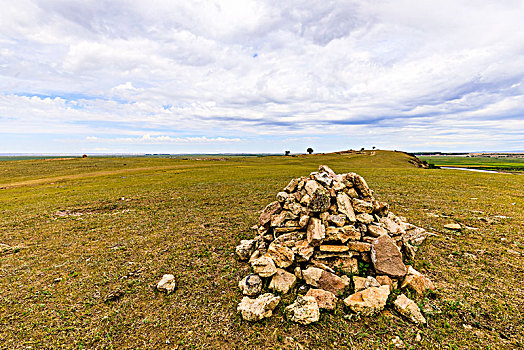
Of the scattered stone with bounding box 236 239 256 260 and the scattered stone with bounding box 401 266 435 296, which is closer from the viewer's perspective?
the scattered stone with bounding box 401 266 435 296

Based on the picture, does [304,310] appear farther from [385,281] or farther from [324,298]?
[385,281]

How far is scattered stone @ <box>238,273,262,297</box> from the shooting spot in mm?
9008

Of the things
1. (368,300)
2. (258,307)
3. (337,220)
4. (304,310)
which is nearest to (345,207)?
(337,220)

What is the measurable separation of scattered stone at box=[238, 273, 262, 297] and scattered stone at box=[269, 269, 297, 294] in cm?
55

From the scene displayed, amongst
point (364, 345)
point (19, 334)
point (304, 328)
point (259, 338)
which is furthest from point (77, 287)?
point (364, 345)

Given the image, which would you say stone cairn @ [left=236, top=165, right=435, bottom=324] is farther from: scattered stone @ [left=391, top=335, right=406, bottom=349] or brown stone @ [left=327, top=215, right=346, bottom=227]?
scattered stone @ [left=391, top=335, right=406, bottom=349]

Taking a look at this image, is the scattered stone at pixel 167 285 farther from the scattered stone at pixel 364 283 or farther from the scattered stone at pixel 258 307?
the scattered stone at pixel 364 283

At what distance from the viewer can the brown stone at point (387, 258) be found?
9080 mm

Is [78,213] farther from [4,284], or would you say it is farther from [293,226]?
[293,226]

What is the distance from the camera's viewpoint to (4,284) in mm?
10016

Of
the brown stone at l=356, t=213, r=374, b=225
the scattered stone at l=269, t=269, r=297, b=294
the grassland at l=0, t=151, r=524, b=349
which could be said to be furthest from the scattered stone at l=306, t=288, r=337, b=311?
the brown stone at l=356, t=213, r=374, b=225

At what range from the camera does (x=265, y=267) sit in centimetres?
974

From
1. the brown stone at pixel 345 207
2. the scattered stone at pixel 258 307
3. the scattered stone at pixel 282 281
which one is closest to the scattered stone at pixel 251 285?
the scattered stone at pixel 258 307

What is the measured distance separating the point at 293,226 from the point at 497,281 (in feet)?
29.8
